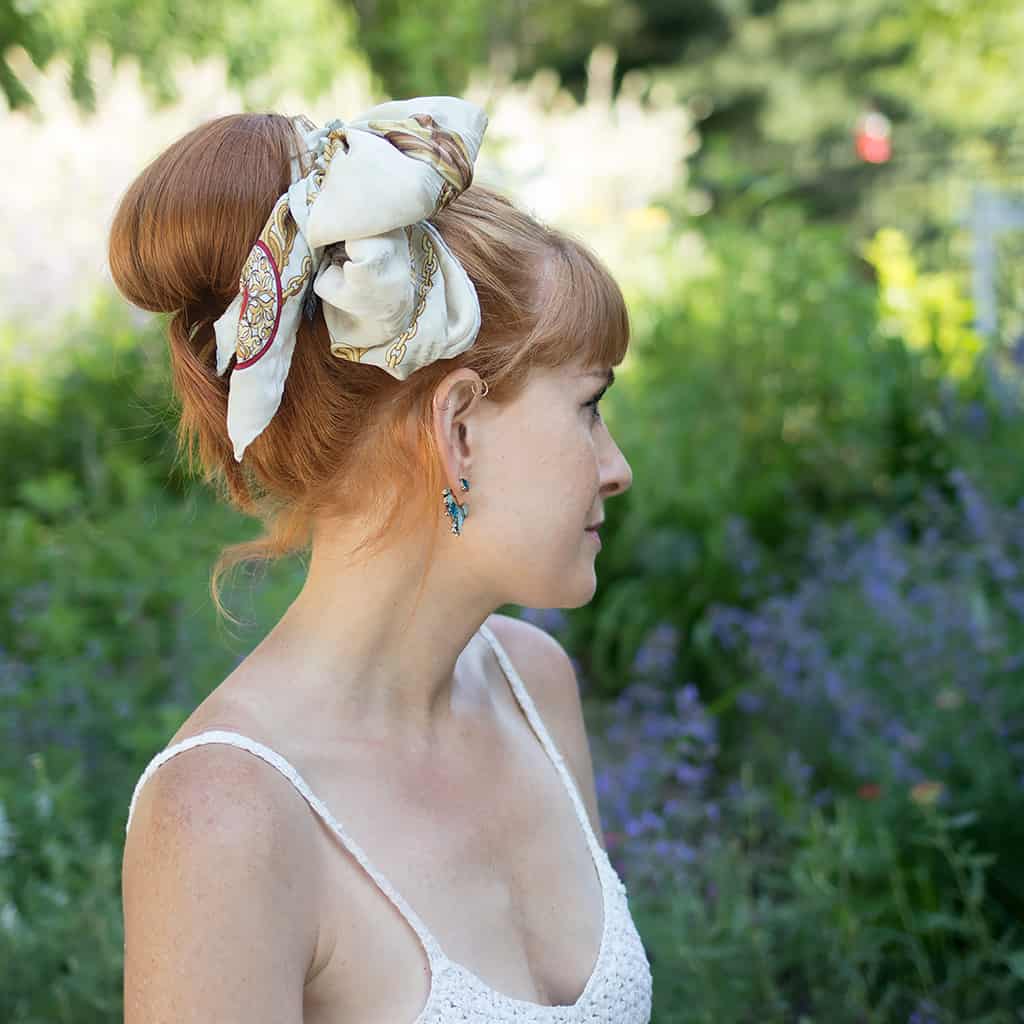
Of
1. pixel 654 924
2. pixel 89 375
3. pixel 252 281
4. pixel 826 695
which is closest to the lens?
pixel 252 281

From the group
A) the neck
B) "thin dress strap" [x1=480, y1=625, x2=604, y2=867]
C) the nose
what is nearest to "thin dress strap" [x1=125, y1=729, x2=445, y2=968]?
the neck

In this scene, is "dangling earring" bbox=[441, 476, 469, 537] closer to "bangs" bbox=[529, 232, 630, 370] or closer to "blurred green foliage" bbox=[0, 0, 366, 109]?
"bangs" bbox=[529, 232, 630, 370]

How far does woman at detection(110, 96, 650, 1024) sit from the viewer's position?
125 cm

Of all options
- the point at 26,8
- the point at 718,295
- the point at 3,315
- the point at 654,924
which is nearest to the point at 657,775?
the point at 654,924

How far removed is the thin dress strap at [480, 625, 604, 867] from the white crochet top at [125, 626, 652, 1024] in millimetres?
11

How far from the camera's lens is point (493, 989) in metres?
1.38

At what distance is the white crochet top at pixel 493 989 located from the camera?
132 cm

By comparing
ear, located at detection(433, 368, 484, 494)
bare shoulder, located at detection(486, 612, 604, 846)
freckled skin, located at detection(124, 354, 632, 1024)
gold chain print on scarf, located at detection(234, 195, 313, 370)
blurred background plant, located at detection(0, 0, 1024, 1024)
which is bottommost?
blurred background plant, located at detection(0, 0, 1024, 1024)

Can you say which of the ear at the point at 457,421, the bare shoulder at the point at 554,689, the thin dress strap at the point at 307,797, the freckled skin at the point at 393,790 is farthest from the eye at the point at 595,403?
the thin dress strap at the point at 307,797

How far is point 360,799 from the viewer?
1.43m

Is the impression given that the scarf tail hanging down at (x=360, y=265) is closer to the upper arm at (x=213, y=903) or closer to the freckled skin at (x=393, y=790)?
the freckled skin at (x=393, y=790)

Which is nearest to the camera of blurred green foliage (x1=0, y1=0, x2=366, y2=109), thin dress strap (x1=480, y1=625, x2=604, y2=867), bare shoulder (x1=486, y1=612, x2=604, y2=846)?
thin dress strap (x1=480, y1=625, x2=604, y2=867)

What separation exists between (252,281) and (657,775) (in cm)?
174

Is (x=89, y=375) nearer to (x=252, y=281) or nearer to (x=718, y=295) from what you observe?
(x=718, y=295)
